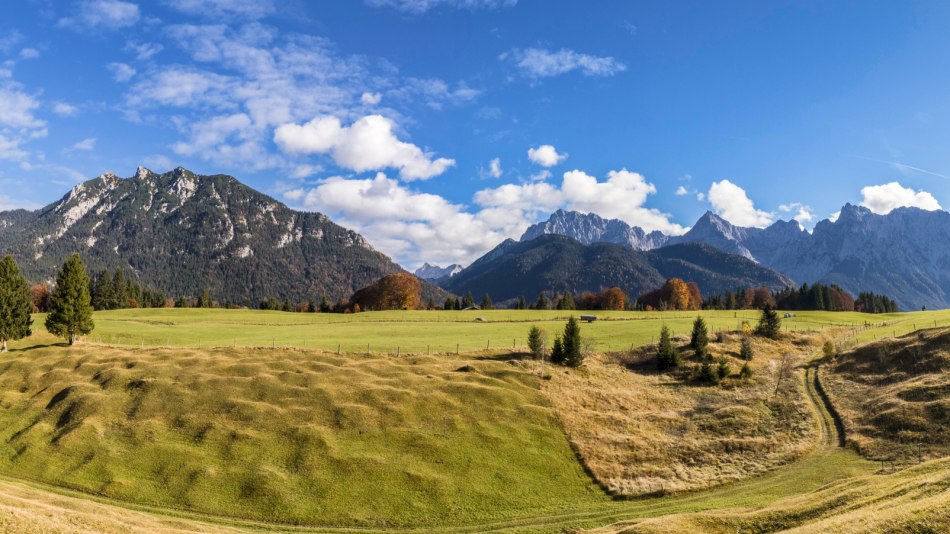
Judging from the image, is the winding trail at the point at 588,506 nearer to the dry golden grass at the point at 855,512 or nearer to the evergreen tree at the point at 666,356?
the dry golden grass at the point at 855,512

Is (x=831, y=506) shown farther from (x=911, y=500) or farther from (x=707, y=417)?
(x=707, y=417)

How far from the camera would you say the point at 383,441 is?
52.4 meters

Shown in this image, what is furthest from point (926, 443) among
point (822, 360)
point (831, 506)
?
point (822, 360)

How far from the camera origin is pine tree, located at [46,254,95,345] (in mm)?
81000

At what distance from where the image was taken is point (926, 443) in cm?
4797

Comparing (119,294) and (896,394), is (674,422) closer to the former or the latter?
(896,394)

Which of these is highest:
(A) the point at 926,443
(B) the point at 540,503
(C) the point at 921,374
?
(C) the point at 921,374

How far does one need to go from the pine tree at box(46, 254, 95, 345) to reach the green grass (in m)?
4.81

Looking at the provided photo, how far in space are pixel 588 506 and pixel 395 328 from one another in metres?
71.6

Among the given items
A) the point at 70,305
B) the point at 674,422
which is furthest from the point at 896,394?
the point at 70,305

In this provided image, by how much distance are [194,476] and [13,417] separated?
28.5 metres

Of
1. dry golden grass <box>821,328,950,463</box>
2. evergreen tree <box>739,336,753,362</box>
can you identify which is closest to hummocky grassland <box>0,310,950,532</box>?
evergreen tree <box>739,336,753,362</box>

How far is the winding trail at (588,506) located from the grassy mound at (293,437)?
1.35 meters

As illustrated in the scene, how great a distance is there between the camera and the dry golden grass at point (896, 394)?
161 ft
